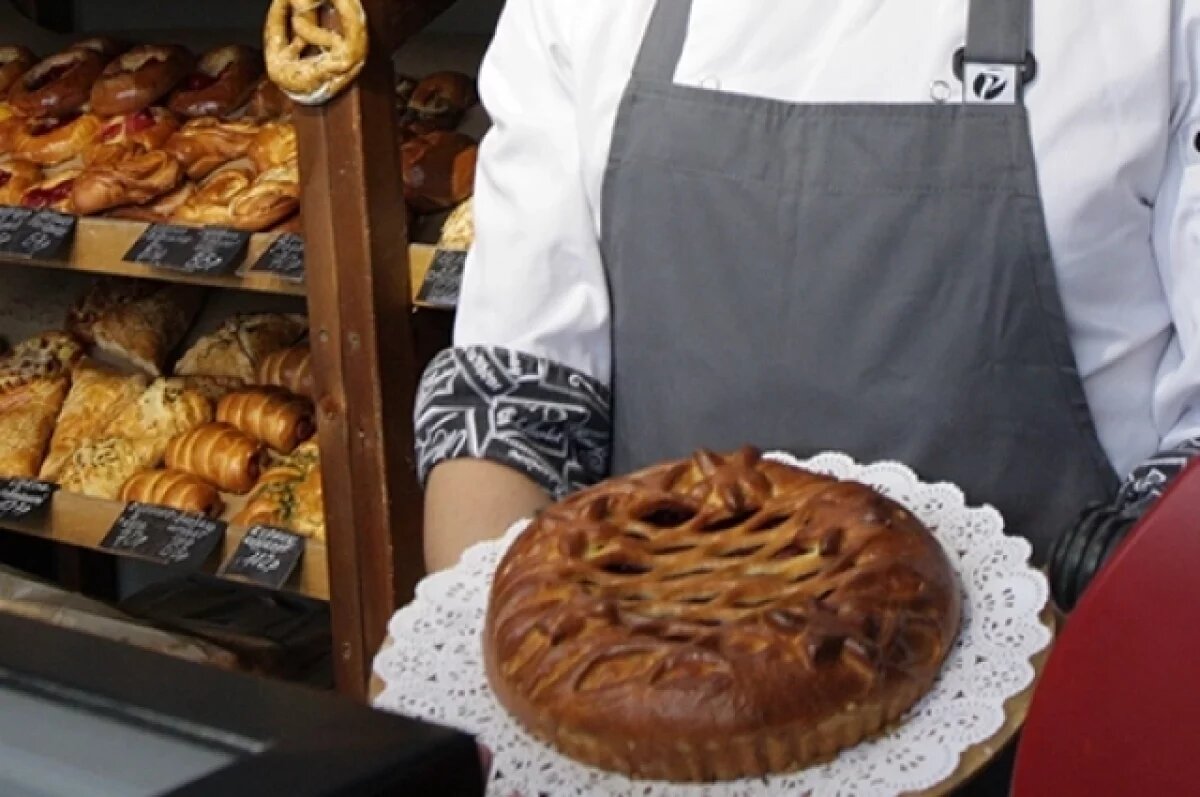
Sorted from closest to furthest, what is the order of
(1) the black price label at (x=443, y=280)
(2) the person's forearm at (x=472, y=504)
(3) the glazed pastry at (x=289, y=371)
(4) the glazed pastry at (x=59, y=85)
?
(2) the person's forearm at (x=472, y=504), (1) the black price label at (x=443, y=280), (3) the glazed pastry at (x=289, y=371), (4) the glazed pastry at (x=59, y=85)

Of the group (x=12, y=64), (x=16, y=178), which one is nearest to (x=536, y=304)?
(x=16, y=178)

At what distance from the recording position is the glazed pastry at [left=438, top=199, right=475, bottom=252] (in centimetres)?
190

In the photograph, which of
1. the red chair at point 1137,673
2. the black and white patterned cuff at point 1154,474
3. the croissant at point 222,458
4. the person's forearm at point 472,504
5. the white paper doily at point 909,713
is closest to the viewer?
the red chair at point 1137,673

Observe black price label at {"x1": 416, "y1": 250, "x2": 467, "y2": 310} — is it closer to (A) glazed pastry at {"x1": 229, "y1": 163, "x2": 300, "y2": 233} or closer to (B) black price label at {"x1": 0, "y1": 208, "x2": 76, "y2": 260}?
(A) glazed pastry at {"x1": 229, "y1": 163, "x2": 300, "y2": 233}

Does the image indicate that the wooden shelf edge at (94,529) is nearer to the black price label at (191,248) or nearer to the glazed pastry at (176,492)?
the glazed pastry at (176,492)

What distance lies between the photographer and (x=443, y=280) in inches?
72.8

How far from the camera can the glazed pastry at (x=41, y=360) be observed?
256 cm

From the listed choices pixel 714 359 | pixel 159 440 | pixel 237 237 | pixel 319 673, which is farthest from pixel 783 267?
pixel 319 673

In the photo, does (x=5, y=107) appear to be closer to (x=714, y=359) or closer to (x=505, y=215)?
(x=505, y=215)

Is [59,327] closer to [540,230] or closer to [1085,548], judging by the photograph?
[540,230]

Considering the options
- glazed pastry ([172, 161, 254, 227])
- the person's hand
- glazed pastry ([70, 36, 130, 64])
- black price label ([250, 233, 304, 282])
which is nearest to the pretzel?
black price label ([250, 233, 304, 282])

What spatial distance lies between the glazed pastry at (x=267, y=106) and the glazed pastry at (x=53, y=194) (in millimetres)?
267

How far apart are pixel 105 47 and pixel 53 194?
416 mm

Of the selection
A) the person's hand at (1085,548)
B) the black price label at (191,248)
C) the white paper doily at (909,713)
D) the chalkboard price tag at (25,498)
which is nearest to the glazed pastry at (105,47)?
the black price label at (191,248)
